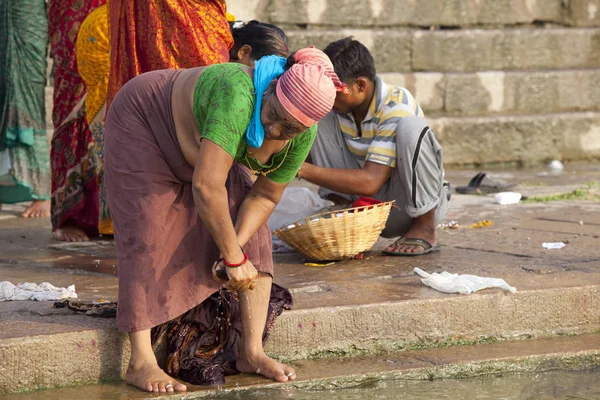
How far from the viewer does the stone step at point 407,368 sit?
3.32m

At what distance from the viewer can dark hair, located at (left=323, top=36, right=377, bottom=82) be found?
4.76m

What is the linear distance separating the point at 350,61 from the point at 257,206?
1.54 metres

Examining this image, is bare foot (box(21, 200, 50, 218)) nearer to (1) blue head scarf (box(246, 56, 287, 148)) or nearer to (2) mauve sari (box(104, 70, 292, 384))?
(2) mauve sari (box(104, 70, 292, 384))

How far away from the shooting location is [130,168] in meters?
3.39

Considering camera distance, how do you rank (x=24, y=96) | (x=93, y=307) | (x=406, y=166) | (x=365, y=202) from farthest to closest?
(x=24, y=96), (x=406, y=166), (x=365, y=202), (x=93, y=307)

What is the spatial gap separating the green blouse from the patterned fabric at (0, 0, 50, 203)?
10.9ft

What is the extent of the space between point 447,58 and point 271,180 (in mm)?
5952

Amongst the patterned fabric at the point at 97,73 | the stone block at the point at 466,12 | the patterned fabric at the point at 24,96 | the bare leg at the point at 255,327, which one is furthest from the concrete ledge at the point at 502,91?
the bare leg at the point at 255,327

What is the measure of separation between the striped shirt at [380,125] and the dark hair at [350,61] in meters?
0.16

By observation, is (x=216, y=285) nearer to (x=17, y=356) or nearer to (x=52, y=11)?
→ (x=17, y=356)

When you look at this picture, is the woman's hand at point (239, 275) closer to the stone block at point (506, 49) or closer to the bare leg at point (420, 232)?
the bare leg at point (420, 232)

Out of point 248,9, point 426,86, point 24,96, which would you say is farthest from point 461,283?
point 426,86

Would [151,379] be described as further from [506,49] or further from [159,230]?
[506,49]

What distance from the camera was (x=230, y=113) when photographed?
9.94 feet
